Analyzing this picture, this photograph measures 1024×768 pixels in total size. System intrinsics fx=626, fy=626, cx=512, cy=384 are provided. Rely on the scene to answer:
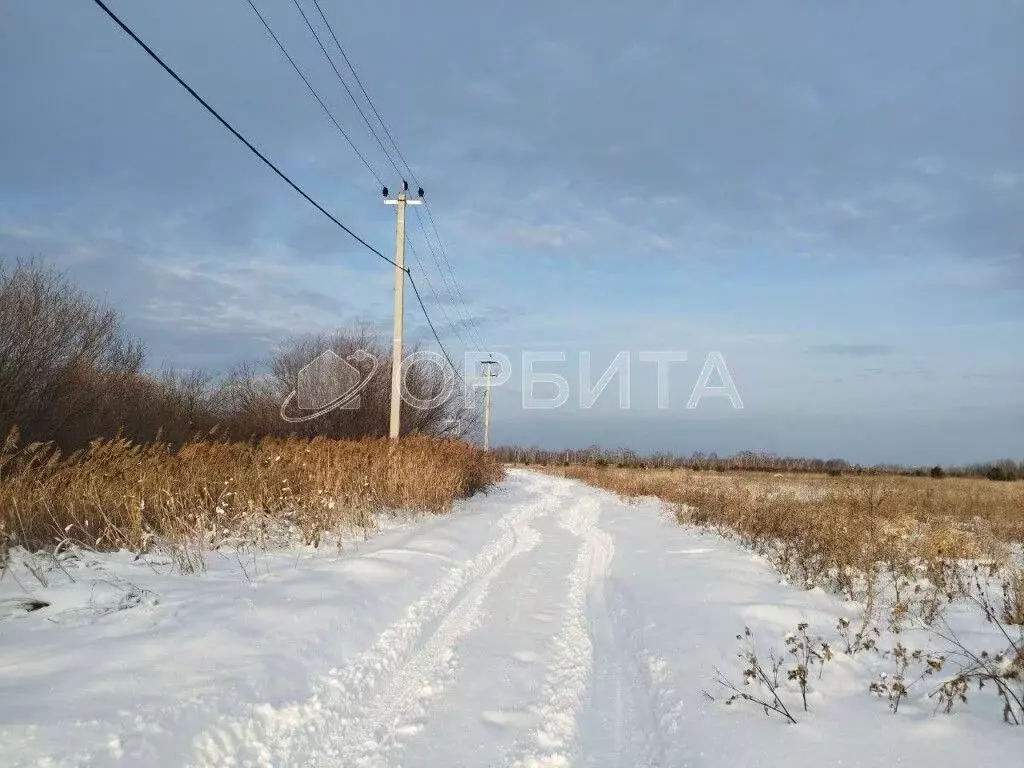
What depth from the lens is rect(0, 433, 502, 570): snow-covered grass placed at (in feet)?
22.9

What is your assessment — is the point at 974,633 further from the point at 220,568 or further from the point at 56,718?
the point at 220,568

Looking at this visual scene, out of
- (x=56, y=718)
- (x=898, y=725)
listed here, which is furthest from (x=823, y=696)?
(x=56, y=718)

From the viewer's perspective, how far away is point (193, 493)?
8.48 m

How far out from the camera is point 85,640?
4.05m

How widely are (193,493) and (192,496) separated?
0.04 m

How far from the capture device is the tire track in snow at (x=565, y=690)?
3.37 meters

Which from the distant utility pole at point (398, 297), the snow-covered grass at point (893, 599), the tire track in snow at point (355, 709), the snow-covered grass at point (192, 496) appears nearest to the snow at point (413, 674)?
the tire track in snow at point (355, 709)

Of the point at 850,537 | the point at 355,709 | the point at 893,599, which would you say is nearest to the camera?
the point at 355,709

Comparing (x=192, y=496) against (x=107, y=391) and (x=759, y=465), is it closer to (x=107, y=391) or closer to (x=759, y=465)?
(x=107, y=391)

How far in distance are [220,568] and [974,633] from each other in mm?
Answer: 7056

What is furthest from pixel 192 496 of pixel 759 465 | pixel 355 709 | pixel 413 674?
pixel 759 465

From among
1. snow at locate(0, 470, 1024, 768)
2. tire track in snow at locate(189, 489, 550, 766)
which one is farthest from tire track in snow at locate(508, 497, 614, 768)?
tire track in snow at locate(189, 489, 550, 766)

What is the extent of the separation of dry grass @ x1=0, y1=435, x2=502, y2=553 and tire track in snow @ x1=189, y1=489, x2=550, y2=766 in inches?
110

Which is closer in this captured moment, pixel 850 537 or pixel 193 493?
pixel 850 537
